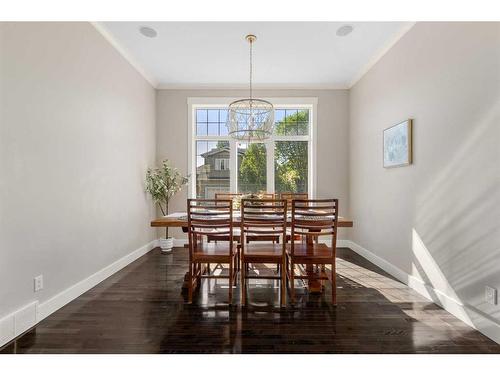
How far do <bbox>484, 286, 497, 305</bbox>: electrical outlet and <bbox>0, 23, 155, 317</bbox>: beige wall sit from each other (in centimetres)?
343

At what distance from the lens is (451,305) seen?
2.29 meters

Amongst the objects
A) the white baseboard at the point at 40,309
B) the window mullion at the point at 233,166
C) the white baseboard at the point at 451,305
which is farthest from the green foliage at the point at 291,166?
the white baseboard at the point at 40,309

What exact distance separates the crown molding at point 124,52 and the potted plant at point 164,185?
1412mm

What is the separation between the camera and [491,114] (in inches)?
76.2

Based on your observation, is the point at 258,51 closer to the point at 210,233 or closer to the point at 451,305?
the point at 210,233

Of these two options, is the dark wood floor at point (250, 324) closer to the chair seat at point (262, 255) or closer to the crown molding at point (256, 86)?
the chair seat at point (262, 255)

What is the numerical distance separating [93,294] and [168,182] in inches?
87.0

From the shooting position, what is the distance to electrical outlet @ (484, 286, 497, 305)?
74.9 inches

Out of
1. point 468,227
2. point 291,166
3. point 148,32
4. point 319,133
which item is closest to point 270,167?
point 291,166

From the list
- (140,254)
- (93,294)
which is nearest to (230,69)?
(140,254)

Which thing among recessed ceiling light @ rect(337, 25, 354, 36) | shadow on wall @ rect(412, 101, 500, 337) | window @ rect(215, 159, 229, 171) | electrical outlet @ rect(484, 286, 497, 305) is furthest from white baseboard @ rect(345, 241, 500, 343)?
window @ rect(215, 159, 229, 171)

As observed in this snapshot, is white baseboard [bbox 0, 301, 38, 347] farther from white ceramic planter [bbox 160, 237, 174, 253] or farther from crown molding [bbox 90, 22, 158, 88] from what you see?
crown molding [bbox 90, 22, 158, 88]

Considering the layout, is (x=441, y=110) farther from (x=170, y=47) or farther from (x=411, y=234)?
(x=170, y=47)

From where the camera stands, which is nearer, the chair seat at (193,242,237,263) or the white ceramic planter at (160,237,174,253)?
the chair seat at (193,242,237,263)
